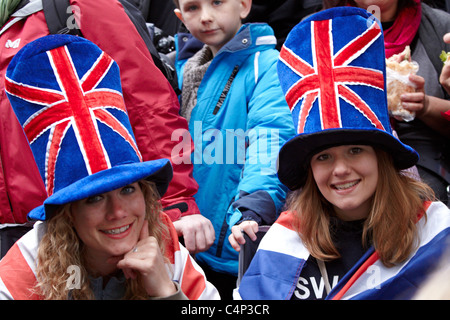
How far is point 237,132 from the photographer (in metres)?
3.21

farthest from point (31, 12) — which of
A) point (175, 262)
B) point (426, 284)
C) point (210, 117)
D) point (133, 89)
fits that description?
point (426, 284)

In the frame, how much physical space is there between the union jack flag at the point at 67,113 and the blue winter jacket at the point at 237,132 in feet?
2.80

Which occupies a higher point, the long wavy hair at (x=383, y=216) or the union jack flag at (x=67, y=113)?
the union jack flag at (x=67, y=113)

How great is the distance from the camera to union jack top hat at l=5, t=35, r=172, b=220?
2203 mm

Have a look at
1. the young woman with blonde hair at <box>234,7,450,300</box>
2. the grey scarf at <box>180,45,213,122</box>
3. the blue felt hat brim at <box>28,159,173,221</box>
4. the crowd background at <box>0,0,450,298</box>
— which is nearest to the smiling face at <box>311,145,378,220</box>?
the young woman with blonde hair at <box>234,7,450,300</box>

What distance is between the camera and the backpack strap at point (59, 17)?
2.74m

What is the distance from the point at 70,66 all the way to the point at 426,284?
1516 millimetres

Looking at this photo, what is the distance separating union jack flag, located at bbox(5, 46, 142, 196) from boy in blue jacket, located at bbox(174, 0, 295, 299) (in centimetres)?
83

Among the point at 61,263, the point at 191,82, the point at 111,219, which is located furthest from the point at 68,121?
the point at 191,82

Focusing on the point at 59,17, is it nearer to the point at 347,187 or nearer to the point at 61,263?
the point at 61,263

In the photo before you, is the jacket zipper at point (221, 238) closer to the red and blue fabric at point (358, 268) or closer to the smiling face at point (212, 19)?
the red and blue fabric at point (358, 268)

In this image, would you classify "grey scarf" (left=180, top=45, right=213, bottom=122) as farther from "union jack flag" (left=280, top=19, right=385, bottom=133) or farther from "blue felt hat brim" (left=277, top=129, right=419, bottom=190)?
"union jack flag" (left=280, top=19, right=385, bottom=133)

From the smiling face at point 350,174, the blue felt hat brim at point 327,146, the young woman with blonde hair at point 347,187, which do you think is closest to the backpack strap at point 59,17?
the young woman with blonde hair at point 347,187

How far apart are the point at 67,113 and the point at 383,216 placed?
1263 mm
